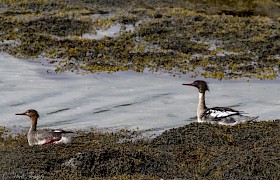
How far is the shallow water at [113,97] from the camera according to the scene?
13422 mm

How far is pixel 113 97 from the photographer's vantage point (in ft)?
49.7

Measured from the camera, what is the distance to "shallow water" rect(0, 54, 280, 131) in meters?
13.4

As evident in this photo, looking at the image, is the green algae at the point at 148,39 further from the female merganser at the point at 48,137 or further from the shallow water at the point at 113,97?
the female merganser at the point at 48,137

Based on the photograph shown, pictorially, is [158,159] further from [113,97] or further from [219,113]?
[113,97]

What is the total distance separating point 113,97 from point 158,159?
18.6 ft

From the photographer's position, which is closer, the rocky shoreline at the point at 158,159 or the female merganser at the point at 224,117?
the rocky shoreline at the point at 158,159

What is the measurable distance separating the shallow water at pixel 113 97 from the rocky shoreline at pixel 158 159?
2.18 meters

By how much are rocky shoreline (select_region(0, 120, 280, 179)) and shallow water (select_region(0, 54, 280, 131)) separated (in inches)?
85.8

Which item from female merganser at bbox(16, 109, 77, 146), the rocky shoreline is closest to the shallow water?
female merganser at bbox(16, 109, 77, 146)

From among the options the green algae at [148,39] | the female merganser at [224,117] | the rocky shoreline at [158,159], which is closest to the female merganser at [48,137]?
the rocky shoreline at [158,159]

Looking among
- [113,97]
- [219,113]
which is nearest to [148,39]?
[113,97]

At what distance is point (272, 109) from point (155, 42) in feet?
18.6

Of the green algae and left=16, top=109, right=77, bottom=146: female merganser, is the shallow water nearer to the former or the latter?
the green algae

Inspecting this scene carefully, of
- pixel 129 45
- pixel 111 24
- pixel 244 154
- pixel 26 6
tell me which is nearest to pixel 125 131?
pixel 244 154
